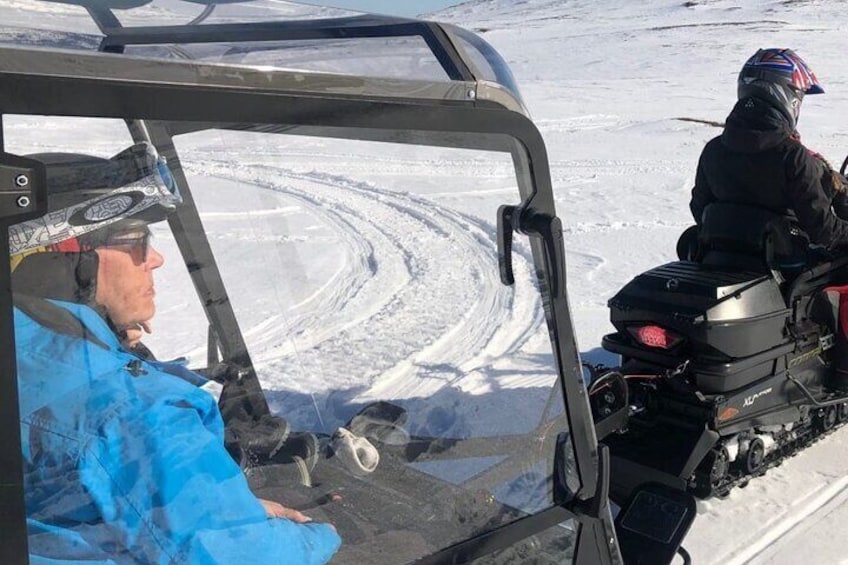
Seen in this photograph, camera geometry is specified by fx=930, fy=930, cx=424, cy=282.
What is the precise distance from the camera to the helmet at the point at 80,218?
1.40m

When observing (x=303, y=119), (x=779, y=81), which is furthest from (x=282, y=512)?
(x=779, y=81)

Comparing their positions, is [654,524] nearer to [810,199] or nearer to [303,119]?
[303,119]

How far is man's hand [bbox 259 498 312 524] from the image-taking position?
178 cm

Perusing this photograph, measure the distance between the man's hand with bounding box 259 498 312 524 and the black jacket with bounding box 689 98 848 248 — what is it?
301cm

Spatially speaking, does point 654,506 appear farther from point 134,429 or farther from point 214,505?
point 134,429

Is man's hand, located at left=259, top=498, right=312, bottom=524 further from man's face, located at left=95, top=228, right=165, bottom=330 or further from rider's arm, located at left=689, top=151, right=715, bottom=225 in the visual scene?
rider's arm, located at left=689, top=151, right=715, bottom=225

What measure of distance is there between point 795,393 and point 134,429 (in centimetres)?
342

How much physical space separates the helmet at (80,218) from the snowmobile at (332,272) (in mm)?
30

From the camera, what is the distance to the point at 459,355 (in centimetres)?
223

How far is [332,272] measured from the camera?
8.31 ft

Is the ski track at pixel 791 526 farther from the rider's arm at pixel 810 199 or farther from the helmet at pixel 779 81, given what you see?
the helmet at pixel 779 81

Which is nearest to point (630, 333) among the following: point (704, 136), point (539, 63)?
point (704, 136)

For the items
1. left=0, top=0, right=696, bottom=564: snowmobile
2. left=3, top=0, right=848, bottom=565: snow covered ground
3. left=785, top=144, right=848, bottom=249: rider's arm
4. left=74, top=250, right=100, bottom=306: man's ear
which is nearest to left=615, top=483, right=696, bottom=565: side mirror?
left=0, top=0, right=696, bottom=564: snowmobile

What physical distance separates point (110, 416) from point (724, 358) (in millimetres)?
2943
